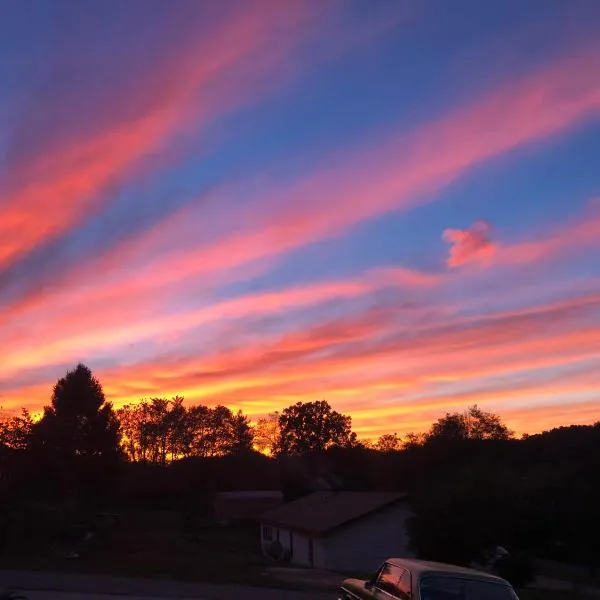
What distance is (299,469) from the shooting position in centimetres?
7762

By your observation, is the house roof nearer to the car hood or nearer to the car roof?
the car hood

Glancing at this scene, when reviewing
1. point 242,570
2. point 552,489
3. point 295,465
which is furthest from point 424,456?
point 242,570

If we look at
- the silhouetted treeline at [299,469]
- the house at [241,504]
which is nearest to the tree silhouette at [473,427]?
the silhouetted treeline at [299,469]

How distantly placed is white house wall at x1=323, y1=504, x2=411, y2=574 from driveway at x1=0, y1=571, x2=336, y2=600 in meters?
14.3

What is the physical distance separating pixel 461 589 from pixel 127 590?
15.1 m

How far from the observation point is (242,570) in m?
29.5

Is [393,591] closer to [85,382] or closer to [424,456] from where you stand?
[85,382]

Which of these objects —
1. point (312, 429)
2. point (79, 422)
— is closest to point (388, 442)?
point (312, 429)

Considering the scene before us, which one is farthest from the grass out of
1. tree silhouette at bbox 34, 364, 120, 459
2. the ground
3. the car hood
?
the car hood

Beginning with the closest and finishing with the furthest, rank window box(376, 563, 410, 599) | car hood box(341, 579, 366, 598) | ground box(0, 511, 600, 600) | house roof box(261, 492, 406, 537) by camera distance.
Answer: window box(376, 563, 410, 599)
car hood box(341, 579, 366, 598)
ground box(0, 511, 600, 600)
house roof box(261, 492, 406, 537)

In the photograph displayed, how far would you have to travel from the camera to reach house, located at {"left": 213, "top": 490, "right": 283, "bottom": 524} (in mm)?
62562

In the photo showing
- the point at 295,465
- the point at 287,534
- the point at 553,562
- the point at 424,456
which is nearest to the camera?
the point at 553,562

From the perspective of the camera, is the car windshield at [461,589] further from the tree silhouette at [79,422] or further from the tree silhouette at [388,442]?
the tree silhouette at [388,442]

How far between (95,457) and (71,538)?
1435 cm
